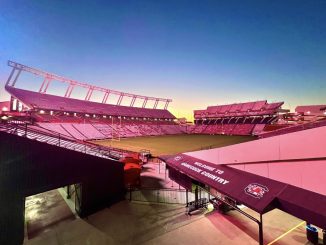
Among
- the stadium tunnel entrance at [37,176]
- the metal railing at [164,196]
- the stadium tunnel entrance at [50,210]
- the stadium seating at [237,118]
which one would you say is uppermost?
the stadium seating at [237,118]

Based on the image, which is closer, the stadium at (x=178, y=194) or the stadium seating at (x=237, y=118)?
the stadium at (x=178, y=194)

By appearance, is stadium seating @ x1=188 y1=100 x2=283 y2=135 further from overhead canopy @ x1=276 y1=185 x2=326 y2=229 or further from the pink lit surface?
overhead canopy @ x1=276 y1=185 x2=326 y2=229

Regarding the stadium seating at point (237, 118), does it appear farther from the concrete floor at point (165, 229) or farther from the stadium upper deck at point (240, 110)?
the concrete floor at point (165, 229)

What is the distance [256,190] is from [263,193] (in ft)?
0.86

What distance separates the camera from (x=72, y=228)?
947 centimetres

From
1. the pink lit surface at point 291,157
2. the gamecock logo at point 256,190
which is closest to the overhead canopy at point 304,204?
the pink lit surface at point 291,157

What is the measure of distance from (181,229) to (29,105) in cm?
4855

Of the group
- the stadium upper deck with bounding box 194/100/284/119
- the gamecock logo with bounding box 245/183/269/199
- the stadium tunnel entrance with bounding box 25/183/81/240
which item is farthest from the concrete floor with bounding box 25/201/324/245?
the stadium upper deck with bounding box 194/100/284/119

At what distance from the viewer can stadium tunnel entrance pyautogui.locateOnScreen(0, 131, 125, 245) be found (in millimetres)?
8141

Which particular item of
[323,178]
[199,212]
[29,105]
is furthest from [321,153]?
[29,105]

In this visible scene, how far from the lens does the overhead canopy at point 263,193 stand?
4.39m

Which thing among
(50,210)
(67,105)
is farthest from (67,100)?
(50,210)

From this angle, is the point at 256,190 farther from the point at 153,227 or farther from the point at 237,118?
the point at 237,118

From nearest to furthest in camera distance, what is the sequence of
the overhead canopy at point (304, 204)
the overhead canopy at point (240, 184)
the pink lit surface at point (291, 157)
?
the overhead canopy at point (304, 204)
the pink lit surface at point (291, 157)
the overhead canopy at point (240, 184)
